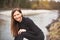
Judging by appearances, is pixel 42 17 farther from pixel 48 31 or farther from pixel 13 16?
pixel 13 16

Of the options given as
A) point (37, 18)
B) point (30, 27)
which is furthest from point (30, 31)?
point (37, 18)

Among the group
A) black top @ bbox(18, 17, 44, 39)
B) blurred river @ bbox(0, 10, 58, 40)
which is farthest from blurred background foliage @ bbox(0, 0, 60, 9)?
black top @ bbox(18, 17, 44, 39)

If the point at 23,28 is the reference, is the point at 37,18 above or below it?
above

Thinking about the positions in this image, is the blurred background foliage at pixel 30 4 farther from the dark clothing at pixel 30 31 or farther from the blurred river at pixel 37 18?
the dark clothing at pixel 30 31

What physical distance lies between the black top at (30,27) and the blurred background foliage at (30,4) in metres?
0.17

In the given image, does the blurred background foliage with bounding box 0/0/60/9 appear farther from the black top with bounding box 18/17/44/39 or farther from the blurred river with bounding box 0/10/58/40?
the black top with bounding box 18/17/44/39

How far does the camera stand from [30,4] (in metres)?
2.37

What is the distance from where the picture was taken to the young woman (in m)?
2.27

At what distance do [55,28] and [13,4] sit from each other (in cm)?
55

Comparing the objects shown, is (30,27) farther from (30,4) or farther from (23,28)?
(30,4)

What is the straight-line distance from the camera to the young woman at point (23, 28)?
7.45 ft

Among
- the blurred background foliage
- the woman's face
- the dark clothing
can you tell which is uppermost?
the blurred background foliage

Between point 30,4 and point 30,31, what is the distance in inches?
12.3

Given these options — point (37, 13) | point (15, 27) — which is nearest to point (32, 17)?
point (37, 13)
